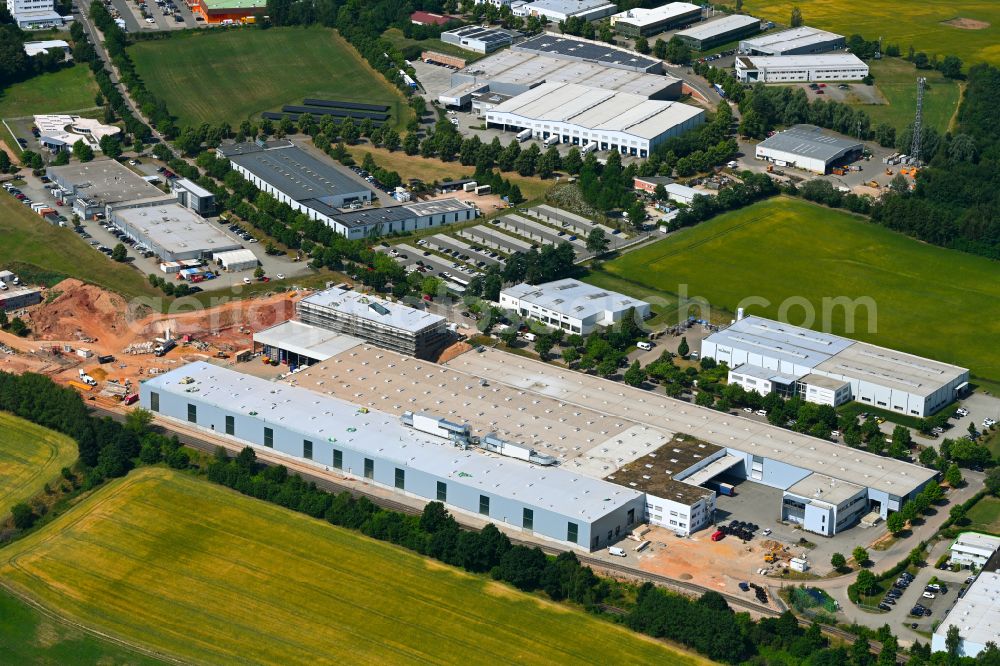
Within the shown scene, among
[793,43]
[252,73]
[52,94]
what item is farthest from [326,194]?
[793,43]

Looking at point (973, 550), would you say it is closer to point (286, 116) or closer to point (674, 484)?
point (674, 484)

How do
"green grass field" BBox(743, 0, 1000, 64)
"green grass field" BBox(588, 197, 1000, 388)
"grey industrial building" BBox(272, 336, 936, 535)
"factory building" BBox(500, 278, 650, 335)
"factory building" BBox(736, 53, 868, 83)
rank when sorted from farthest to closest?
"green grass field" BBox(743, 0, 1000, 64) < "factory building" BBox(736, 53, 868, 83) < "green grass field" BBox(588, 197, 1000, 388) < "factory building" BBox(500, 278, 650, 335) < "grey industrial building" BBox(272, 336, 936, 535)

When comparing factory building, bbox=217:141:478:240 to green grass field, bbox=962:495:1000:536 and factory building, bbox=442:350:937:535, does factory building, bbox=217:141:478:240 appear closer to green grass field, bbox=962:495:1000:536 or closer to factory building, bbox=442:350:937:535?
factory building, bbox=442:350:937:535

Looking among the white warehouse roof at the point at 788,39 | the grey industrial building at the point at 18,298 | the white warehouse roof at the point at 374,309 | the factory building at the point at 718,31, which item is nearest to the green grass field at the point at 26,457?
the grey industrial building at the point at 18,298

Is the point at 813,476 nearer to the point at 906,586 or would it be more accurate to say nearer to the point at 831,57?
the point at 906,586

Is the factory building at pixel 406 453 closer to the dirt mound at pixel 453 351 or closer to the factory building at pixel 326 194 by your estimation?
the dirt mound at pixel 453 351

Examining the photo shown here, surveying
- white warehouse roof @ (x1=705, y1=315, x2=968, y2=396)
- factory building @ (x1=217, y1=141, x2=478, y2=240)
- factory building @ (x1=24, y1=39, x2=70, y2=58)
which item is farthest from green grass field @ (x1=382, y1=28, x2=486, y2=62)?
white warehouse roof @ (x1=705, y1=315, x2=968, y2=396)

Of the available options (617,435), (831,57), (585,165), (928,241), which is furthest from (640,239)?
(831,57)
